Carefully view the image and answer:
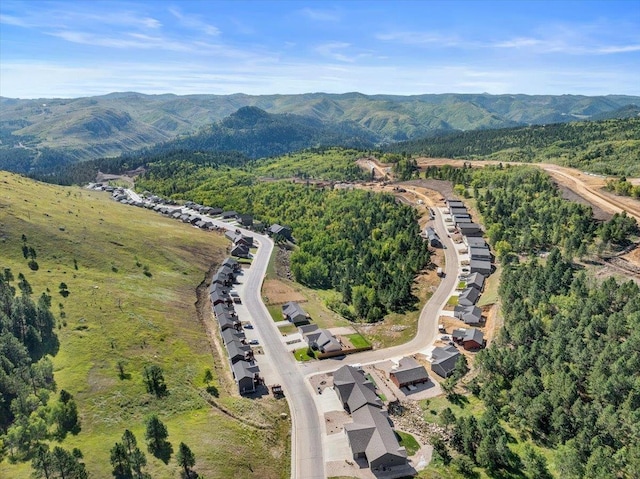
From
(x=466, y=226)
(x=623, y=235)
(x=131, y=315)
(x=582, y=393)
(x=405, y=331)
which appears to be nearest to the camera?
(x=582, y=393)

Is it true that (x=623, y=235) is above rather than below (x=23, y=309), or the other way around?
above

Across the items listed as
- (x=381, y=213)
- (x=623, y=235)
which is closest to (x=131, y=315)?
(x=381, y=213)

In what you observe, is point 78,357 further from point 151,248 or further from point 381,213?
point 381,213

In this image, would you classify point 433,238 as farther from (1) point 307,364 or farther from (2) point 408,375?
(1) point 307,364

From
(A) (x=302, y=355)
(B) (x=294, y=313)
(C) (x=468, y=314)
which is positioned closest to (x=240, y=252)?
(B) (x=294, y=313)

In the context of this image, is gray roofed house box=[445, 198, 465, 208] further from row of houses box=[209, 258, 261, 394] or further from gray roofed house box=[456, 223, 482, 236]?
row of houses box=[209, 258, 261, 394]

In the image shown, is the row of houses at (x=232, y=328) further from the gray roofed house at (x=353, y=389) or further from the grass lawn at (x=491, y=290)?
the grass lawn at (x=491, y=290)

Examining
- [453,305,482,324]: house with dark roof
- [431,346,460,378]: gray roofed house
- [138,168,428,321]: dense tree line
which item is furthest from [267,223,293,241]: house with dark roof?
[431,346,460,378]: gray roofed house
